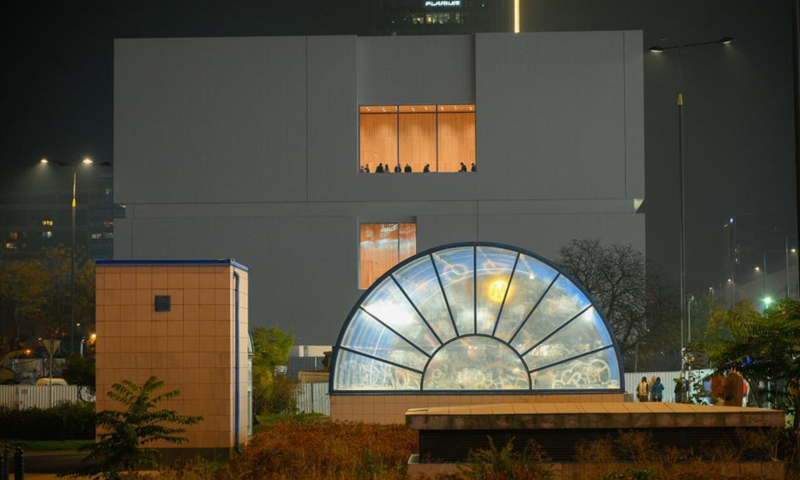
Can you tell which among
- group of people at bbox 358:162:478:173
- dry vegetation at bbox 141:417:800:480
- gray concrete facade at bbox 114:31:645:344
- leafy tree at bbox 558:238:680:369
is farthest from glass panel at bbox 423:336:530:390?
group of people at bbox 358:162:478:173

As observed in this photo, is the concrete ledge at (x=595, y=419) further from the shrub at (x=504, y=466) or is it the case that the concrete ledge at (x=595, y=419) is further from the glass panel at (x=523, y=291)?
the glass panel at (x=523, y=291)

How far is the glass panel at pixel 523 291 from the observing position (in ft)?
82.9

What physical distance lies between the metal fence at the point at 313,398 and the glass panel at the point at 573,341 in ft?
56.3

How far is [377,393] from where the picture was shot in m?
25.2

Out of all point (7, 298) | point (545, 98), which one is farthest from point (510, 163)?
point (7, 298)

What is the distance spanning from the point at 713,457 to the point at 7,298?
91134 mm

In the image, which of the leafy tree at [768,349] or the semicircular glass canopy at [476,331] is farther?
the semicircular glass canopy at [476,331]

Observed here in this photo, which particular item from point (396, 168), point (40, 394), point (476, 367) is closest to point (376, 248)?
point (396, 168)

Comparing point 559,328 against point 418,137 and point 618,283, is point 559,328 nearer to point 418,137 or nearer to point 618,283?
point 618,283

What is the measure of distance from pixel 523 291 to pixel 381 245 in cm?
3414

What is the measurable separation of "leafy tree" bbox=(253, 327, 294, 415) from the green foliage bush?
4.96m

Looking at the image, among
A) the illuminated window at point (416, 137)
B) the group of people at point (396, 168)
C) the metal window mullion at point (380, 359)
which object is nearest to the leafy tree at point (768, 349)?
the metal window mullion at point (380, 359)

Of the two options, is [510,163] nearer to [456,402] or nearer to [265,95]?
[265,95]

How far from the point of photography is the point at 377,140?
203ft
